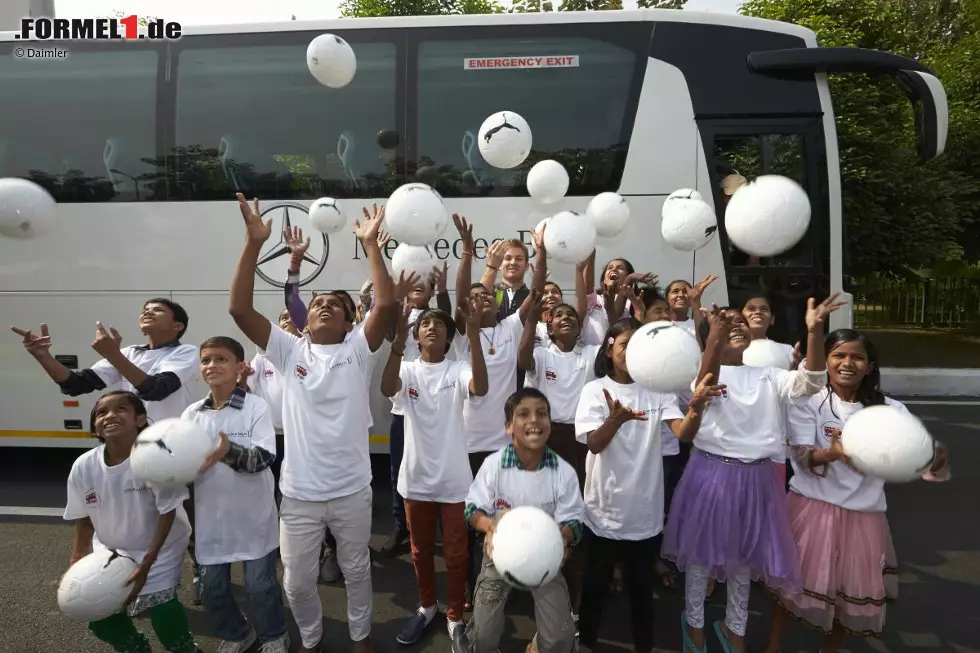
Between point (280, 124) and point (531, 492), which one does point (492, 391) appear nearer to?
point (531, 492)

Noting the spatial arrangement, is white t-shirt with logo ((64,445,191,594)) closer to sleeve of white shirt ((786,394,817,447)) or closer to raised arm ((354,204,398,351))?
raised arm ((354,204,398,351))

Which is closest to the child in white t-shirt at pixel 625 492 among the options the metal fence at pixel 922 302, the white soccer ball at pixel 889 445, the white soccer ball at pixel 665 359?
the white soccer ball at pixel 665 359

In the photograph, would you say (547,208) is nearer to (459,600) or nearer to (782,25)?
(782,25)

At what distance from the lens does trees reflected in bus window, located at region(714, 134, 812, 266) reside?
4098 mm

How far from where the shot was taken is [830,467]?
249 centimetres

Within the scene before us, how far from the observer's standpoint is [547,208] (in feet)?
14.1

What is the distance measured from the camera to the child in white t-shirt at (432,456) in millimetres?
2783

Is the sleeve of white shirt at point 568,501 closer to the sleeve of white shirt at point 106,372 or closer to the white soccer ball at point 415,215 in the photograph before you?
the white soccer ball at point 415,215

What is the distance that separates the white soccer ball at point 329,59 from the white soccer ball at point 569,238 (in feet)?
5.73

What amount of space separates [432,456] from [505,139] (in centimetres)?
198

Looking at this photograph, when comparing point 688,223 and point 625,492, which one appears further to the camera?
point 688,223

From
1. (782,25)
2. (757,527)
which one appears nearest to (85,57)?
(782,25)

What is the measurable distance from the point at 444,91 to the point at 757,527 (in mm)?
3447

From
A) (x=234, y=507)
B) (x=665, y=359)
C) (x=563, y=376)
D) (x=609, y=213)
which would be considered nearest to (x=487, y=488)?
(x=665, y=359)
